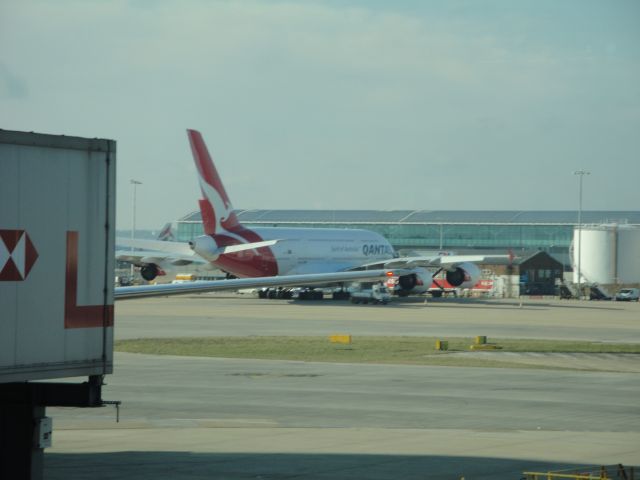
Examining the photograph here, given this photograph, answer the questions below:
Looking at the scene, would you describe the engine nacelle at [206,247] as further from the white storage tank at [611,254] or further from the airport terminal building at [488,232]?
the airport terminal building at [488,232]

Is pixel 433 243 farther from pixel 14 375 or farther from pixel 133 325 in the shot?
pixel 14 375

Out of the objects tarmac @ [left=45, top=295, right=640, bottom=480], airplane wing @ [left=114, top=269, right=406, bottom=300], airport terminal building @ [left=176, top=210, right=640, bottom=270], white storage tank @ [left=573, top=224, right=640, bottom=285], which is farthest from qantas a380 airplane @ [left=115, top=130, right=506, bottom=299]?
airport terminal building @ [left=176, top=210, right=640, bottom=270]

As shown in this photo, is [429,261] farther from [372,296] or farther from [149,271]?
[149,271]

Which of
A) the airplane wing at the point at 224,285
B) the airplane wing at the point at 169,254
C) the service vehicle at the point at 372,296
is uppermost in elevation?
the airplane wing at the point at 224,285

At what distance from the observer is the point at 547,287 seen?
137875mm

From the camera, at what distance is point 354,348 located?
1953 inches

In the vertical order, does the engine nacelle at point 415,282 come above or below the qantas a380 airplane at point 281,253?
below

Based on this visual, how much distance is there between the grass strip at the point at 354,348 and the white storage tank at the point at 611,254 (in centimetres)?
7892

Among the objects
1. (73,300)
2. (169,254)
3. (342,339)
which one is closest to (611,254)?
(169,254)

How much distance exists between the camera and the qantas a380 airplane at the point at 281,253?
9369 cm

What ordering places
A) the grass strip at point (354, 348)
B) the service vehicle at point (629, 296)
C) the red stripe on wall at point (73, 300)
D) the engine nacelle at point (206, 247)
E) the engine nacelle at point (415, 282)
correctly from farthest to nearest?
the service vehicle at point (629, 296) → the engine nacelle at point (415, 282) → the engine nacelle at point (206, 247) → the grass strip at point (354, 348) → the red stripe on wall at point (73, 300)

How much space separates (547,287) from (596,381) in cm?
10372

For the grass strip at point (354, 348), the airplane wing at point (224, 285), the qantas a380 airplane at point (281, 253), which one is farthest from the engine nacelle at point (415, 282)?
the airplane wing at point (224, 285)

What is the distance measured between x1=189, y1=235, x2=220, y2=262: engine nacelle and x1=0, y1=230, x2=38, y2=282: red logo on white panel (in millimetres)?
77097
